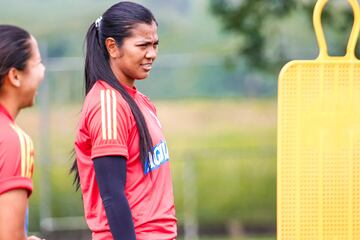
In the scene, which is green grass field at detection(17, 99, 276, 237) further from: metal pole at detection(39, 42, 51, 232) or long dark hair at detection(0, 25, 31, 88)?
long dark hair at detection(0, 25, 31, 88)

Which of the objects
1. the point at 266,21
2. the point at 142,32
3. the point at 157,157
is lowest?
the point at 157,157

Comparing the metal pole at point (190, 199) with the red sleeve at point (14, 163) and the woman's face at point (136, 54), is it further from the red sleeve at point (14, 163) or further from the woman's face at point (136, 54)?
the red sleeve at point (14, 163)

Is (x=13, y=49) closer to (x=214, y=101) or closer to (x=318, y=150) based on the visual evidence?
(x=318, y=150)

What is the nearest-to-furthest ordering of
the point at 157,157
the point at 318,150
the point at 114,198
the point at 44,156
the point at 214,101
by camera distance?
1. the point at 114,198
2. the point at 157,157
3. the point at 318,150
4. the point at 44,156
5. the point at 214,101

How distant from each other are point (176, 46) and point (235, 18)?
0.77 metres

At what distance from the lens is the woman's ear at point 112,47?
12.0ft

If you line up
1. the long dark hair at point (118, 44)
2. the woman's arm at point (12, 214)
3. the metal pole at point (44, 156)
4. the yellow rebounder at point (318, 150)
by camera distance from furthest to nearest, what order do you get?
the metal pole at point (44, 156)
the yellow rebounder at point (318, 150)
the long dark hair at point (118, 44)
the woman's arm at point (12, 214)

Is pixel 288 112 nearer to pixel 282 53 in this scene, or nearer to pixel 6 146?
pixel 6 146

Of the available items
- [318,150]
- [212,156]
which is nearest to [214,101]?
[212,156]

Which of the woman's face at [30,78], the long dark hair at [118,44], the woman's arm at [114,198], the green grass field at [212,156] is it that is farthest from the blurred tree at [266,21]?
the woman's face at [30,78]

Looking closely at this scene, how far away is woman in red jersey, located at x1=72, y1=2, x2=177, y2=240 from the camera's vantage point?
3.48m

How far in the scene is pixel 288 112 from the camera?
393cm

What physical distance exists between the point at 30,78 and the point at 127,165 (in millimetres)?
486

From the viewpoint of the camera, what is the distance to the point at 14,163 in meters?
3.18
